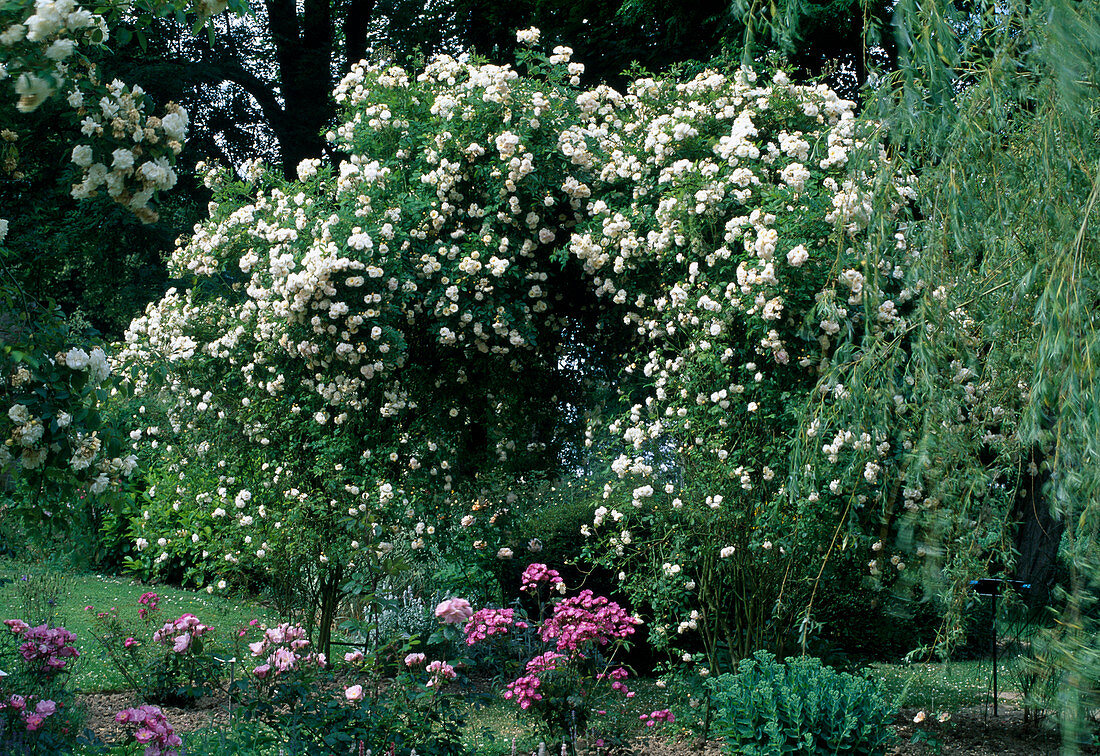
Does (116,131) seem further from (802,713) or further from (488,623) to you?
(802,713)

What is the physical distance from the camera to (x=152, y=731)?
2930mm

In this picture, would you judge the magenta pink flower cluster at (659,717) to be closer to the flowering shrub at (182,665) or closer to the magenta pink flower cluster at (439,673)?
the magenta pink flower cluster at (439,673)

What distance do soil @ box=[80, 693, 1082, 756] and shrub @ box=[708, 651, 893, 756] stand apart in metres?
0.73

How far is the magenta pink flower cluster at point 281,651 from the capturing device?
3.41 m

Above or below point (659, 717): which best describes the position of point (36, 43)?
above

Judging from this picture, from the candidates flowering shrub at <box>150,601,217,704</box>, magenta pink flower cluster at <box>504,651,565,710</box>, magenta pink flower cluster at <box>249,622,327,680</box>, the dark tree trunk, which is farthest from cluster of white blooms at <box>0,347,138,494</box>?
the dark tree trunk

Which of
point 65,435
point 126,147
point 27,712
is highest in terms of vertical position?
point 126,147

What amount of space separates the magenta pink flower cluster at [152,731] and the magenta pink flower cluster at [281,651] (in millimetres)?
430

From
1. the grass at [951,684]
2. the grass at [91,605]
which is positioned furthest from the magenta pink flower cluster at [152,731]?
the grass at [951,684]

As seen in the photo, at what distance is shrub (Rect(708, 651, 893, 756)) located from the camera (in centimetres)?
339

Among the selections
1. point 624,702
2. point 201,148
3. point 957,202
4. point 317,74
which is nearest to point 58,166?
point 201,148

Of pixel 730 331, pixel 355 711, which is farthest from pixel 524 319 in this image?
pixel 355 711

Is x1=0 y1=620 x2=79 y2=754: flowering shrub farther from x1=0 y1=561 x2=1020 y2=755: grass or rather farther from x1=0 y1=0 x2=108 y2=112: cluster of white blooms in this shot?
Result: x1=0 y1=0 x2=108 y2=112: cluster of white blooms

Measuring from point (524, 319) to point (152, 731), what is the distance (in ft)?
9.18
